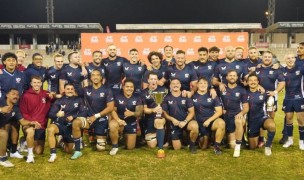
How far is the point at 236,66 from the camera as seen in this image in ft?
23.5

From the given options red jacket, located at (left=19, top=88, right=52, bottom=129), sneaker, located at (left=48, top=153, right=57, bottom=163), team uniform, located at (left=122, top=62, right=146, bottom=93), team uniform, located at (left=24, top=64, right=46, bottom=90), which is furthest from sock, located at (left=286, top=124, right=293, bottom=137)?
team uniform, located at (left=24, top=64, right=46, bottom=90)

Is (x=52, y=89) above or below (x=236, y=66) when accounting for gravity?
below

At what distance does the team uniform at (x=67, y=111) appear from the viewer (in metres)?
6.39

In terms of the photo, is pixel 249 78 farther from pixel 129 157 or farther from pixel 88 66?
pixel 88 66

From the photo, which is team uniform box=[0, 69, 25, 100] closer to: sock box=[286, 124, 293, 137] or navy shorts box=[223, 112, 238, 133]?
navy shorts box=[223, 112, 238, 133]

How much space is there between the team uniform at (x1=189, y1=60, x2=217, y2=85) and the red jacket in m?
3.12

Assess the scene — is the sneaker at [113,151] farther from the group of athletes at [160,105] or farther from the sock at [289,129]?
the sock at [289,129]

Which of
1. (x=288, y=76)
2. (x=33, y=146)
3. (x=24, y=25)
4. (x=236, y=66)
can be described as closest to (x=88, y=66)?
(x=33, y=146)

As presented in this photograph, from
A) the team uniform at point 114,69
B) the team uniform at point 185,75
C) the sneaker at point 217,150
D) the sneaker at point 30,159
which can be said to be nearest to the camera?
the sneaker at point 30,159

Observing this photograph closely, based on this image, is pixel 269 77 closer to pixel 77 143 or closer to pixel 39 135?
pixel 77 143

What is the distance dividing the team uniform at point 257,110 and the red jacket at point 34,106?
385 centimetres

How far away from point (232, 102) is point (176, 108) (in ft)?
3.53

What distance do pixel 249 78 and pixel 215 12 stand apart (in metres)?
58.0

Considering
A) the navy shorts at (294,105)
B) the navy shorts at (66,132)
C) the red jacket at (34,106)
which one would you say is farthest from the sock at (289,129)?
the red jacket at (34,106)
